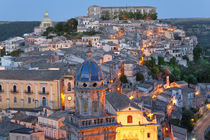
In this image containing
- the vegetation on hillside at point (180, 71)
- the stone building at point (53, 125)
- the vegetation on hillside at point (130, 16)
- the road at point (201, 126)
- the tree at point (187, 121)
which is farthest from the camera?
the vegetation on hillside at point (130, 16)

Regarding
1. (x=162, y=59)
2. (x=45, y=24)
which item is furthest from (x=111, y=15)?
(x=162, y=59)

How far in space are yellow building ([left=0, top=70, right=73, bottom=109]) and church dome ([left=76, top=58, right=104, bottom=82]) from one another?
19.8 metres

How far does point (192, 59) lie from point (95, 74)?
53.6 m

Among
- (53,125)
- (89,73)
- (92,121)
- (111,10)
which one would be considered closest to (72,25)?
(111,10)

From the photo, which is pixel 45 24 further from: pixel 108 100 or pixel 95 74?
pixel 95 74

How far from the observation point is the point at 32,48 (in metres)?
57.0

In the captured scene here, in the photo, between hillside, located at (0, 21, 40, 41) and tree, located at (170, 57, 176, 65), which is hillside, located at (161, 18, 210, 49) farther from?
hillside, located at (0, 21, 40, 41)

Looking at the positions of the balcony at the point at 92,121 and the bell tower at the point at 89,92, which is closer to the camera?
the balcony at the point at 92,121

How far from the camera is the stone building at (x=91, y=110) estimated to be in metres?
13.0

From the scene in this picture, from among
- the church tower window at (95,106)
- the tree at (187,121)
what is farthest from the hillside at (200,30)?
the church tower window at (95,106)

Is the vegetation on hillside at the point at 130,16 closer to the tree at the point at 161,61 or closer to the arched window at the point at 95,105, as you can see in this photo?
the tree at the point at 161,61

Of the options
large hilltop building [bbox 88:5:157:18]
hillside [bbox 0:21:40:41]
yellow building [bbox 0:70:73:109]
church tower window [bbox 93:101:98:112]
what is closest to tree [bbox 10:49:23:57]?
yellow building [bbox 0:70:73:109]

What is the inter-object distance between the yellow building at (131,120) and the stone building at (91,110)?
4688 millimetres

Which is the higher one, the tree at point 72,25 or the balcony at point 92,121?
the tree at point 72,25
